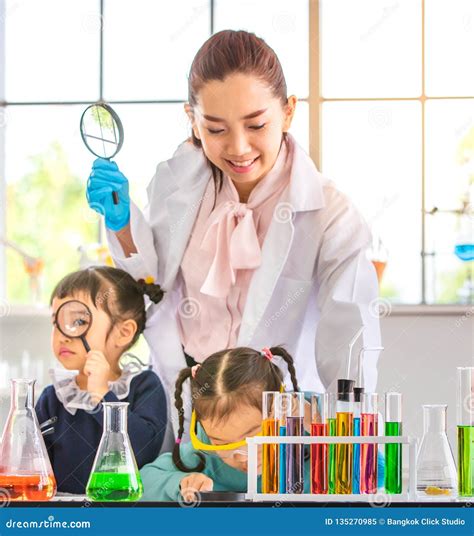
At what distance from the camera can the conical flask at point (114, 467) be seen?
144 centimetres

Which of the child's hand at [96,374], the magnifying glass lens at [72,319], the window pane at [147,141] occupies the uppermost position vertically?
the window pane at [147,141]

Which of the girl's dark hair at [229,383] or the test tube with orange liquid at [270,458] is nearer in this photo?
the test tube with orange liquid at [270,458]

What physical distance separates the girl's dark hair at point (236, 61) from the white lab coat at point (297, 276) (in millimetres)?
160

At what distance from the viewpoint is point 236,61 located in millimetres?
2096

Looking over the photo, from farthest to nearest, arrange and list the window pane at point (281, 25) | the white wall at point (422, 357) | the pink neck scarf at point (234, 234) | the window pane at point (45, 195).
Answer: the window pane at point (45, 195), the window pane at point (281, 25), the white wall at point (422, 357), the pink neck scarf at point (234, 234)

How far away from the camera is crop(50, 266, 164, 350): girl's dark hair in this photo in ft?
7.03

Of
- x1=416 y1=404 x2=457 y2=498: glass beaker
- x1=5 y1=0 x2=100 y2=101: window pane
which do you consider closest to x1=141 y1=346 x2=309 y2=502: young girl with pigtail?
x1=416 y1=404 x2=457 y2=498: glass beaker

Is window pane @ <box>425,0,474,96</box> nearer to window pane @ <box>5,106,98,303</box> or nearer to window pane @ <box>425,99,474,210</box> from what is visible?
window pane @ <box>425,99,474,210</box>

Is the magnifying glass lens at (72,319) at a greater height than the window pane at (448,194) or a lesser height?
lesser

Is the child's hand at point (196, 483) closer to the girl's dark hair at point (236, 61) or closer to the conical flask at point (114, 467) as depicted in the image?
the conical flask at point (114, 467)

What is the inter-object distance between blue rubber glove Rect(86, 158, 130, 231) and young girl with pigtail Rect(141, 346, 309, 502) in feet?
1.67

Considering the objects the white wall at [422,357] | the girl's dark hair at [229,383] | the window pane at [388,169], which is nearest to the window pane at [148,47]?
the window pane at [388,169]

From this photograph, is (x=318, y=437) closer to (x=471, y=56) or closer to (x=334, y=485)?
(x=334, y=485)

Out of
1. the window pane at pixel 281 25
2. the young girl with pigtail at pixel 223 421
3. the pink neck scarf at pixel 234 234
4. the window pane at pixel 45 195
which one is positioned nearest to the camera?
the young girl with pigtail at pixel 223 421
